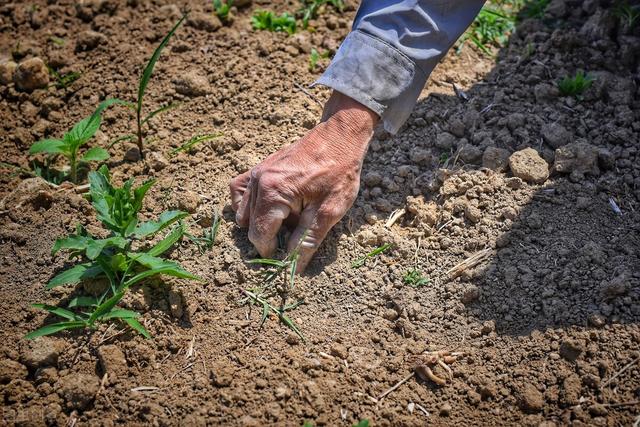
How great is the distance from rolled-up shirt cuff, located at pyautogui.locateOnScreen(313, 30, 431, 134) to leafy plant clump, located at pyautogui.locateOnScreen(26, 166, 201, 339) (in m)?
0.81

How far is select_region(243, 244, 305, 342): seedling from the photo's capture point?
2.41 metres

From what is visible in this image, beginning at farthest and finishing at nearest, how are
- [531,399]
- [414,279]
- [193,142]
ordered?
[193,142] → [414,279] → [531,399]

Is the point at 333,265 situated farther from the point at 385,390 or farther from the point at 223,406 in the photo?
the point at 223,406

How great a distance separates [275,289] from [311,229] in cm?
27

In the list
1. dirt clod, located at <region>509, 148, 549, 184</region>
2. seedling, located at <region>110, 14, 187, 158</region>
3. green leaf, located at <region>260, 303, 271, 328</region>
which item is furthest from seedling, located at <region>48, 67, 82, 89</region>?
dirt clod, located at <region>509, 148, 549, 184</region>

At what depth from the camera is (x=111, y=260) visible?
2.35m

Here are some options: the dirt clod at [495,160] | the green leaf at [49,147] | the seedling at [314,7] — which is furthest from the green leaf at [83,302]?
the seedling at [314,7]

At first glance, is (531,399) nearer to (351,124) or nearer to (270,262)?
(270,262)

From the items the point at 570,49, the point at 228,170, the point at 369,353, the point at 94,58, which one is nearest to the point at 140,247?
the point at 228,170

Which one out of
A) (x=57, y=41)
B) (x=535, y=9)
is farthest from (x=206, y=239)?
(x=535, y=9)

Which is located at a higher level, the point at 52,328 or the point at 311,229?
the point at 311,229

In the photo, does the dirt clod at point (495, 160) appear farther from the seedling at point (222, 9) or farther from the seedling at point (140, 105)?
the seedling at point (222, 9)

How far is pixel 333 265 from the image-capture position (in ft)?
8.31

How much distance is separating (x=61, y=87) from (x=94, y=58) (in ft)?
0.75
